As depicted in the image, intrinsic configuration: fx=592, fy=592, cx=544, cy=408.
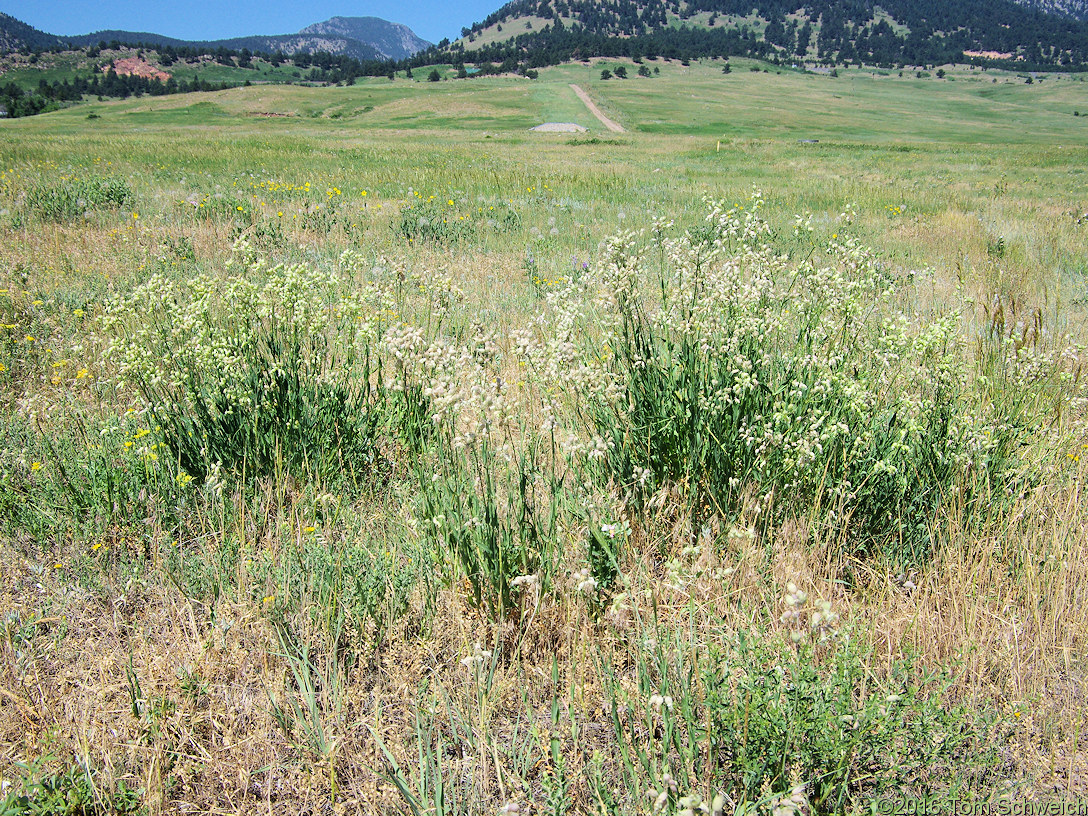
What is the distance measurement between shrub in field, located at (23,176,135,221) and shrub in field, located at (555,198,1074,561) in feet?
38.2

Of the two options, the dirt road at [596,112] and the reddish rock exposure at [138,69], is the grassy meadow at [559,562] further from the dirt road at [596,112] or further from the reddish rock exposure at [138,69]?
the reddish rock exposure at [138,69]

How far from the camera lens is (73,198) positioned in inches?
432

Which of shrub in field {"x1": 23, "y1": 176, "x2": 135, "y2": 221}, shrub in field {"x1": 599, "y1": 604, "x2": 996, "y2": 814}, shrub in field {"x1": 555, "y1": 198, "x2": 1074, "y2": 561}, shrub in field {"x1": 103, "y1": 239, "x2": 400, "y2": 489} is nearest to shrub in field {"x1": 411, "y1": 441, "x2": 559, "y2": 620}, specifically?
shrub in field {"x1": 555, "y1": 198, "x2": 1074, "y2": 561}

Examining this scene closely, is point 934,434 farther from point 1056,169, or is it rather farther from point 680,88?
point 680,88

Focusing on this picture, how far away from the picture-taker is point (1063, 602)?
246 centimetres

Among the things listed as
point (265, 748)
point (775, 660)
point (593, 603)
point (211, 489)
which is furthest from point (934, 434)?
point (211, 489)

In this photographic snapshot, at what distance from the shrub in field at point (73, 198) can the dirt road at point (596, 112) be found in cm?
5355

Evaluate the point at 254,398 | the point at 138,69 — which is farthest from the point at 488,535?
the point at 138,69

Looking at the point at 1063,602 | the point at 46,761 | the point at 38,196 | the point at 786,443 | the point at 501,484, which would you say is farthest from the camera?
the point at 38,196

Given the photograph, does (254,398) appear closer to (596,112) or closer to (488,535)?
(488,535)

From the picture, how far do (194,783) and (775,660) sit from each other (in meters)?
2.03

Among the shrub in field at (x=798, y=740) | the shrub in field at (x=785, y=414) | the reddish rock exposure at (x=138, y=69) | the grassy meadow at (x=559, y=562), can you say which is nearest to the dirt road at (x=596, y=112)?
the shrub in field at (x=785, y=414)

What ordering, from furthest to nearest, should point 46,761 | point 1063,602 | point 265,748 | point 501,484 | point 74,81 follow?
point 74,81, point 501,484, point 1063,602, point 265,748, point 46,761

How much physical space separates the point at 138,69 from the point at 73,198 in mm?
180012
